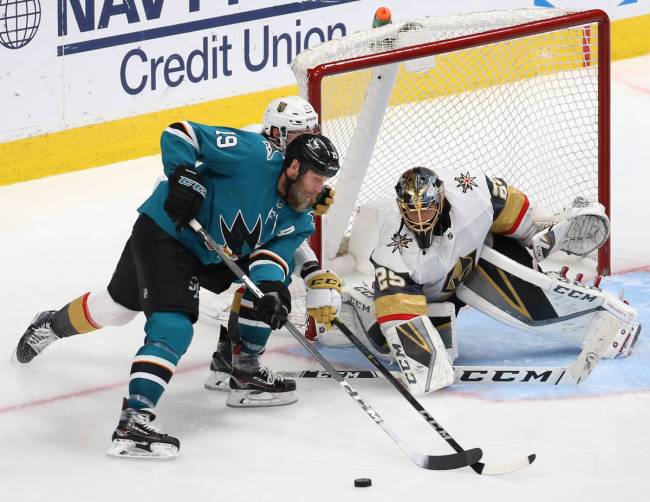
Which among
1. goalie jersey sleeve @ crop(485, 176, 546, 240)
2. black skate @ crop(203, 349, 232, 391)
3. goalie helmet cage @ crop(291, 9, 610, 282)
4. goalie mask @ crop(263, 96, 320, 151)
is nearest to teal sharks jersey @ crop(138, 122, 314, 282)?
goalie mask @ crop(263, 96, 320, 151)

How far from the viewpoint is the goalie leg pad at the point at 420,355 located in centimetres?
438

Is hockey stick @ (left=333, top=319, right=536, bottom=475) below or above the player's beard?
below

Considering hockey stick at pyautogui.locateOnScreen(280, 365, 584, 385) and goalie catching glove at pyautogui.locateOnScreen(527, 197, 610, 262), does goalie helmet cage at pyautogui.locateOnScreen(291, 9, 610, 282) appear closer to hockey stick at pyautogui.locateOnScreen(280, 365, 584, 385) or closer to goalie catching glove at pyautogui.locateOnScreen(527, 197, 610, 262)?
goalie catching glove at pyautogui.locateOnScreen(527, 197, 610, 262)

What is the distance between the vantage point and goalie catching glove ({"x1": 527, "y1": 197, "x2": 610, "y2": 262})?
4.93 metres

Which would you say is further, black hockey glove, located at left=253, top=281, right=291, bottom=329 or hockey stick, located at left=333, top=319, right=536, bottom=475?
black hockey glove, located at left=253, top=281, right=291, bottom=329

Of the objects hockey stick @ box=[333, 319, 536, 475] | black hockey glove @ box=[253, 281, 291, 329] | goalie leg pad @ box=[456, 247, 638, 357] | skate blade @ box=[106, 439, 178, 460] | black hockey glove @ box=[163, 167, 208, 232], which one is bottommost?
skate blade @ box=[106, 439, 178, 460]

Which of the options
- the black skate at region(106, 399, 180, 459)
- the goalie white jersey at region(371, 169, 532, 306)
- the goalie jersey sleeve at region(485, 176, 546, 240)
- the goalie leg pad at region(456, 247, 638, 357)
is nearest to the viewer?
the black skate at region(106, 399, 180, 459)

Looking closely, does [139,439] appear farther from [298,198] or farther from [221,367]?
[298,198]

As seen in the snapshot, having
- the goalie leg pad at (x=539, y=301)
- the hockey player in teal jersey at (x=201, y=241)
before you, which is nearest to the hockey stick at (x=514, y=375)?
the goalie leg pad at (x=539, y=301)

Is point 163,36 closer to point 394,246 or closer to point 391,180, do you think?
point 391,180

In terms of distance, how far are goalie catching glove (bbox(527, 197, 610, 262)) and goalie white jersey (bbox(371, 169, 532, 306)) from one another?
0.28 m

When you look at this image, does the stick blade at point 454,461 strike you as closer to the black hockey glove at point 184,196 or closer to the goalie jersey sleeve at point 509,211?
the black hockey glove at point 184,196

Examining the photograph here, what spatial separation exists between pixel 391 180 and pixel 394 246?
1216 millimetres

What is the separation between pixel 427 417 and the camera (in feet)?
13.3
